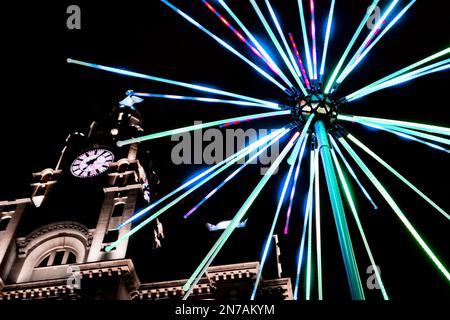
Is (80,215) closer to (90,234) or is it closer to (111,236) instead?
(90,234)

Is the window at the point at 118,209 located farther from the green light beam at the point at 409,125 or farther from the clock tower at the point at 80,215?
the green light beam at the point at 409,125

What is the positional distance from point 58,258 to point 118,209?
687 cm

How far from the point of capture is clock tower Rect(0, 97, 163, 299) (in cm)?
3804

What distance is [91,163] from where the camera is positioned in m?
48.8

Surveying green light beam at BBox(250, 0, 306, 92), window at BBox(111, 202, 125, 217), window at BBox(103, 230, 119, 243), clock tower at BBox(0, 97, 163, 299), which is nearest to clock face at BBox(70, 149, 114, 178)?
clock tower at BBox(0, 97, 163, 299)

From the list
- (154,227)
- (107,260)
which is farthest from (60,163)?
(107,260)

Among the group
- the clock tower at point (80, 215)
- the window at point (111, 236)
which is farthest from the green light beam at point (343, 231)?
the window at point (111, 236)

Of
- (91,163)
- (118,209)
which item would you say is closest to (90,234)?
(118,209)

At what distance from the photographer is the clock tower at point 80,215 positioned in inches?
1498

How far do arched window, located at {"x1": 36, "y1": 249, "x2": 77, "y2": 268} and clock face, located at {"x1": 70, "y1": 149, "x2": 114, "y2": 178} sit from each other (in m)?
8.60

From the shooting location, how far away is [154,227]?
48.6 metres

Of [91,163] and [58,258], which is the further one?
[91,163]

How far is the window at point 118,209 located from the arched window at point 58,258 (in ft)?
16.7

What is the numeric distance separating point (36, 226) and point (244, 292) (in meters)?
19.9
